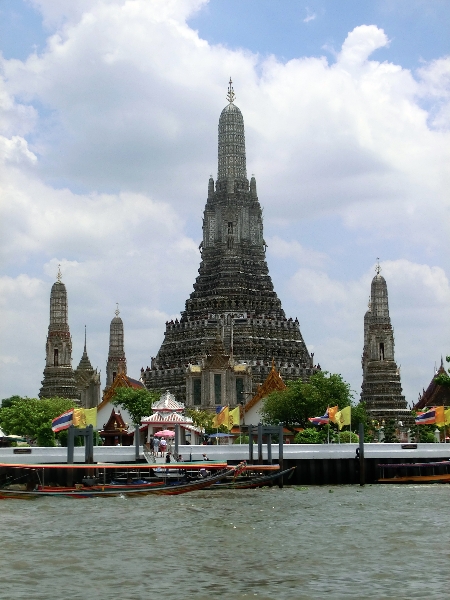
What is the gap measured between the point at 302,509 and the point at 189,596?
2103 centimetres

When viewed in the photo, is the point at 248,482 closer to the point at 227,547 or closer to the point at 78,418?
the point at 78,418

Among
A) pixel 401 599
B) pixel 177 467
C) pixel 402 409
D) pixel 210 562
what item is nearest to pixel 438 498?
pixel 177 467

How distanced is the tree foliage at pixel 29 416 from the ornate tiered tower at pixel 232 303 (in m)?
16.4

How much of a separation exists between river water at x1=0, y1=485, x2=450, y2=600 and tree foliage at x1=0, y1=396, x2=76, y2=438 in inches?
1687

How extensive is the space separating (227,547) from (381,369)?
86782 millimetres

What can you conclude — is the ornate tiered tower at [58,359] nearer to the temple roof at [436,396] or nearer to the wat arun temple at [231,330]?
→ the wat arun temple at [231,330]

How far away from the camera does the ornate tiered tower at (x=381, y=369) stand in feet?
399

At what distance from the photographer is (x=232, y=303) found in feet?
402

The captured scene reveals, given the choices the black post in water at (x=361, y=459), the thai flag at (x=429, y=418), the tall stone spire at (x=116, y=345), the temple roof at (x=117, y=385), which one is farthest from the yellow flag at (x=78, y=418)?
the tall stone spire at (x=116, y=345)

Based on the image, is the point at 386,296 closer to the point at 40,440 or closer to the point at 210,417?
the point at 210,417

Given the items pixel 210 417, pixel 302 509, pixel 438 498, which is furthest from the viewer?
pixel 210 417

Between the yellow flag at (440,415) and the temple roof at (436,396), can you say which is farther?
the temple roof at (436,396)

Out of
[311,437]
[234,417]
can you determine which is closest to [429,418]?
[311,437]

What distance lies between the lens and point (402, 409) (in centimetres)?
12131
